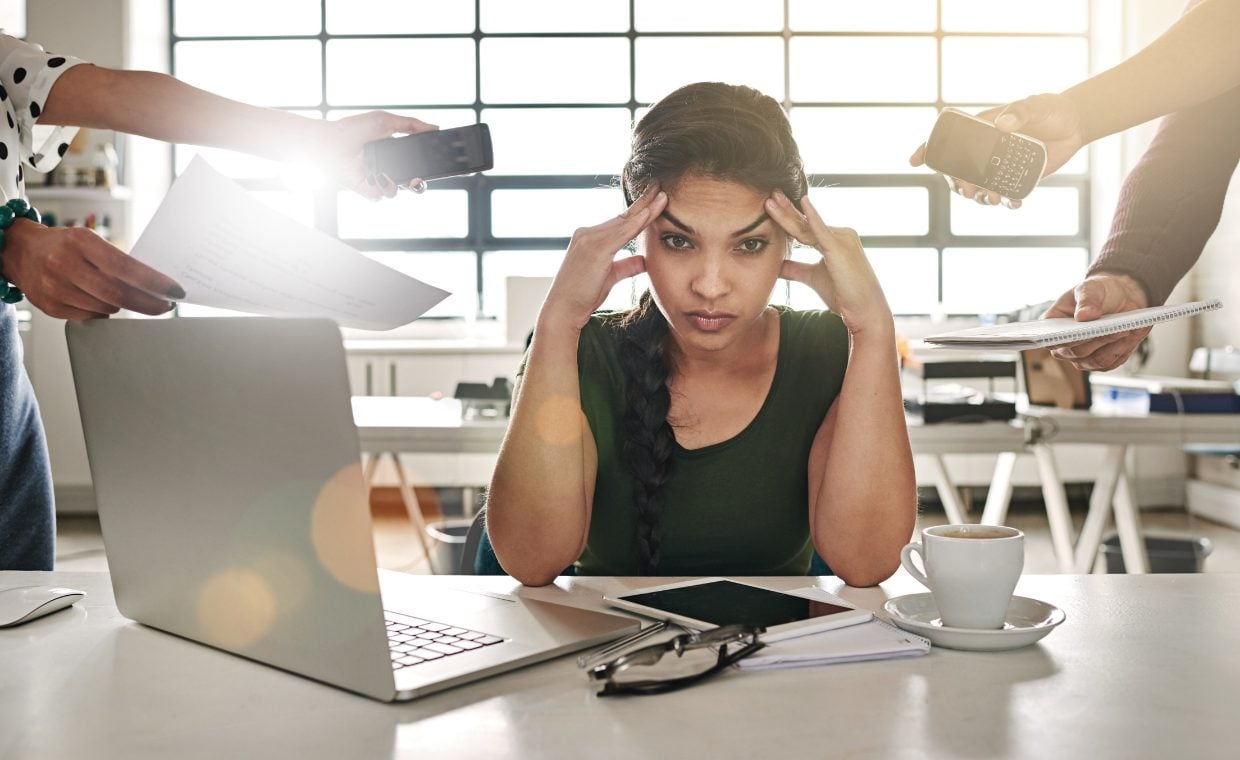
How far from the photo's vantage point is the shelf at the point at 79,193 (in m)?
4.89

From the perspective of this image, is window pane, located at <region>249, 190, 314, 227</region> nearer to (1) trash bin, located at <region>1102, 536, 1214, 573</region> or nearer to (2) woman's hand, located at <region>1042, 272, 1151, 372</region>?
(1) trash bin, located at <region>1102, 536, 1214, 573</region>

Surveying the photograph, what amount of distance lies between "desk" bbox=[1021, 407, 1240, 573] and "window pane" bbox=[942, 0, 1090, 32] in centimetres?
324

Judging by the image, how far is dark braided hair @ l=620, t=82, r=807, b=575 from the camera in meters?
1.31

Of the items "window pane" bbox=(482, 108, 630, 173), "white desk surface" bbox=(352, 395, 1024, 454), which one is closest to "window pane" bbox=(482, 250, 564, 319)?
"window pane" bbox=(482, 108, 630, 173)

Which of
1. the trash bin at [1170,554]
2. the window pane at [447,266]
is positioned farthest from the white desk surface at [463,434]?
the window pane at [447,266]

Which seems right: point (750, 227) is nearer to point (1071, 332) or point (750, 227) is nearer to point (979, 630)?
point (1071, 332)

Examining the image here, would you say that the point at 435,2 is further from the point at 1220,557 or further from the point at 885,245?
the point at 1220,557

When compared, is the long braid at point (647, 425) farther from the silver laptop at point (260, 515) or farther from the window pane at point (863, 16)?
the window pane at point (863, 16)

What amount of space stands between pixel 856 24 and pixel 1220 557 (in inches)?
124

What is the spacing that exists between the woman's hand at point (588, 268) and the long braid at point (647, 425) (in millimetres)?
172

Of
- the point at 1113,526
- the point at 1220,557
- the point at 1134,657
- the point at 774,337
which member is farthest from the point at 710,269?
the point at 1113,526

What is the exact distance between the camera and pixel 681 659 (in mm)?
719

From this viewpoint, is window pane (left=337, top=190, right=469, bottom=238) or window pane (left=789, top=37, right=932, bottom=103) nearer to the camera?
window pane (left=789, top=37, right=932, bottom=103)

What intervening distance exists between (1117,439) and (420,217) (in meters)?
3.92
